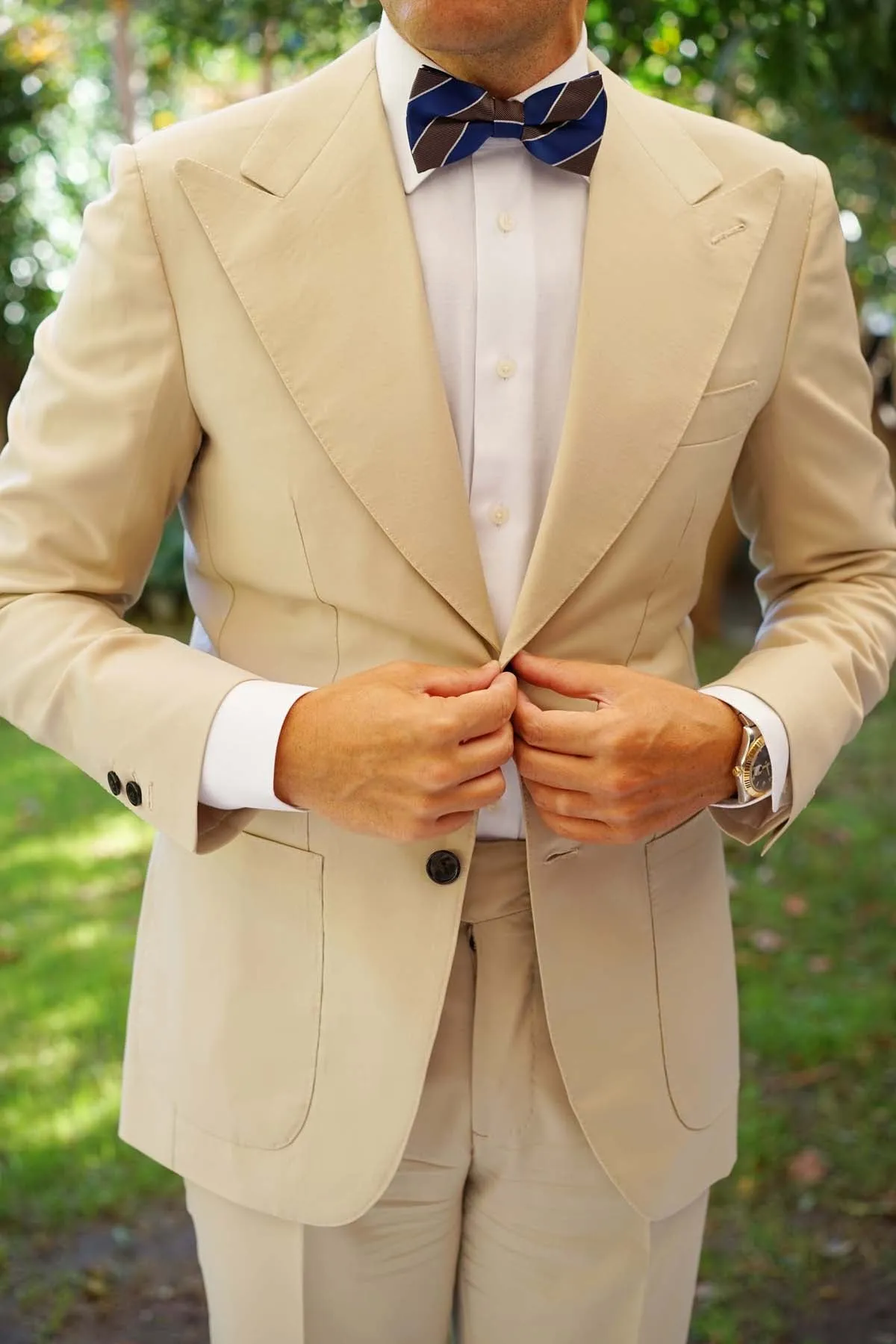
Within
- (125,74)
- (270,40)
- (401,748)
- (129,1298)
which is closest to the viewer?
(401,748)

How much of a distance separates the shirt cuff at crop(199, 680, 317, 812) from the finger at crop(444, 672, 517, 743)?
174 mm

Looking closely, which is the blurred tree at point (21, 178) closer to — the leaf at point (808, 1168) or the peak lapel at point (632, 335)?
the leaf at point (808, 1168)

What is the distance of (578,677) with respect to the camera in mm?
1370

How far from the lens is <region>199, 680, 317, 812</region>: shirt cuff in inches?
53.2

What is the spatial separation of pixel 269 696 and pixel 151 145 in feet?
1.87

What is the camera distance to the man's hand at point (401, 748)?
1.29 metres

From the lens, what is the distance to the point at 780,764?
4.83 feet

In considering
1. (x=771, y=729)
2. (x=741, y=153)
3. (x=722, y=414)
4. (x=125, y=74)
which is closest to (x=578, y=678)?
(x=771, y=729)

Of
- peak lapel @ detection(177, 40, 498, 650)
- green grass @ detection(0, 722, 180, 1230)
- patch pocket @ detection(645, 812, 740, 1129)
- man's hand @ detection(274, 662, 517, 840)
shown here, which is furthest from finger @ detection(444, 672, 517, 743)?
green grass @ detection(0, 722, 180, 1230)

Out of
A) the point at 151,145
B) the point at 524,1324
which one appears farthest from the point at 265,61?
the point at 524,1324

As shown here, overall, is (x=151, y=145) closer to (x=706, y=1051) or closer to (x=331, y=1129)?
(x=331, y=1129)

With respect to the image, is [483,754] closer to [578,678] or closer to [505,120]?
[578,678]

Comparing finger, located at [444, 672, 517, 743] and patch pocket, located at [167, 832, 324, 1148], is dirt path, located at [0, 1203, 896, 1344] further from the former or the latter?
finger, located at [444, 672, 517, 743]

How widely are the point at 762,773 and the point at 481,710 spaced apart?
13.5 inches
